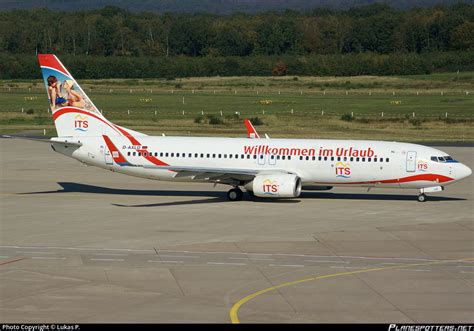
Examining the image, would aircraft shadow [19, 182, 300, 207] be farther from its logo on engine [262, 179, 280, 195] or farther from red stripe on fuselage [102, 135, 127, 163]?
red stripe on fuselage [102, 135, 127, 163]

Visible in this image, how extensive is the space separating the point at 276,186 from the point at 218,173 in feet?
11.9

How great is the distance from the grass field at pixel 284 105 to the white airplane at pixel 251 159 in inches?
1473

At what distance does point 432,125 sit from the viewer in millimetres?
103750

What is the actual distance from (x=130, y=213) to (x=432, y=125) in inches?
2412

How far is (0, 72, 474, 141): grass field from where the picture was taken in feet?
329

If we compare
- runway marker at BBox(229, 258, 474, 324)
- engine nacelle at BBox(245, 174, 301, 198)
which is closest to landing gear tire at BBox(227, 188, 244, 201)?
engine nacelle at BBox(245, 174, 301, 198)

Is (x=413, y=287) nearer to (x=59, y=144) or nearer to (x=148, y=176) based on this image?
(x=148, y=176)

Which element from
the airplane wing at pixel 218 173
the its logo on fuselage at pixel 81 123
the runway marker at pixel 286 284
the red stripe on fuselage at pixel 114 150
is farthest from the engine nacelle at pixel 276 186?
the runway marker at pixel 286 284

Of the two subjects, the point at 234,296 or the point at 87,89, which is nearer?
the point at 234,296

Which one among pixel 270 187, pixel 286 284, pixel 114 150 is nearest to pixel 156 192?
pixel 114 150

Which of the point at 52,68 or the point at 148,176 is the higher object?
the point at 52,68

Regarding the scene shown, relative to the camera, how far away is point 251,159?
5459cm

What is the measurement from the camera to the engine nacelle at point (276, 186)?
171 ft

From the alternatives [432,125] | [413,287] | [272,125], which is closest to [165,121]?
[272,125]
